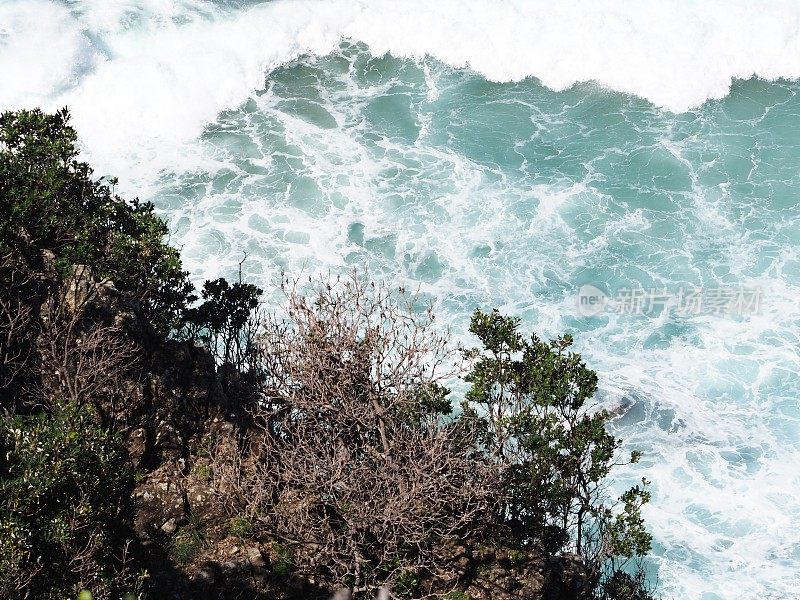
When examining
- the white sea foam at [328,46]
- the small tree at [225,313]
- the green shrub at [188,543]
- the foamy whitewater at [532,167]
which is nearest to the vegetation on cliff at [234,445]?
the green shrub at [188,543]

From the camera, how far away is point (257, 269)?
57531 millimetres

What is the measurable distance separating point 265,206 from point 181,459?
34.9 metres

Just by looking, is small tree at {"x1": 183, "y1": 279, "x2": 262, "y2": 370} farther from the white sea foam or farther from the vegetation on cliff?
the white sea foam

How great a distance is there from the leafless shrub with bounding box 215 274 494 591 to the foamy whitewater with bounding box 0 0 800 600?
20.4m

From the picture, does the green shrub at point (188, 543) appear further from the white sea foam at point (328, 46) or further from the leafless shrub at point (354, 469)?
the white sea foam at point (328, 46)

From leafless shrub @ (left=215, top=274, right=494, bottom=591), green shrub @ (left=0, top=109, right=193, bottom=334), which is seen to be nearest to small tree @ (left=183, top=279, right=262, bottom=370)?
green shrub @ (left=0, top=109, right=193, bottom=334)

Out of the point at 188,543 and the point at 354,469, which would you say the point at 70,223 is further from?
the point at 354,469

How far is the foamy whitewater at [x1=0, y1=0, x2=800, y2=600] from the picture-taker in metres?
48.6

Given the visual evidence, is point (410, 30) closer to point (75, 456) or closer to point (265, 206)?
point (265, 206)

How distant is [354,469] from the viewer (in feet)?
83.7

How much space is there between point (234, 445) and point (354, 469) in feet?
15.3

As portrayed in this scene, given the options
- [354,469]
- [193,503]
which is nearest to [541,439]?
[354,469]

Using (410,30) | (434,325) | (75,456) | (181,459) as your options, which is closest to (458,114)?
(410,30)

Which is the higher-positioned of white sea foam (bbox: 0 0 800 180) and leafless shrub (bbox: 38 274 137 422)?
white sea foam (bbox: 0 0 800 180)
